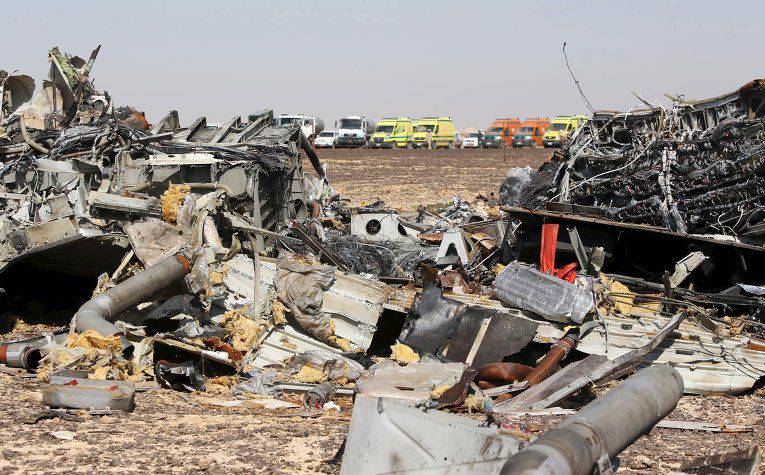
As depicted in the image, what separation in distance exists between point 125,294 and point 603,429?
5428 mm

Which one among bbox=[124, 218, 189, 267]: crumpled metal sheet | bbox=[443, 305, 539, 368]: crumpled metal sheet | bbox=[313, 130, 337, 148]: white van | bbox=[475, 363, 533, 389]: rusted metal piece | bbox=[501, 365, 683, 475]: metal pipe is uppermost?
bbox=[313, 130, 337, 148]: white van

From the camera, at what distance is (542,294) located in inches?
368

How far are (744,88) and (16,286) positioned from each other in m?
10.2

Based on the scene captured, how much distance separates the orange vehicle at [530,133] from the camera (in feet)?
160

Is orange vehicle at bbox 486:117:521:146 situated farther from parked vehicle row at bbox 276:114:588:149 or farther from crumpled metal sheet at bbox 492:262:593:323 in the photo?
crumpled metal sheet at bbox 492:262:593:323

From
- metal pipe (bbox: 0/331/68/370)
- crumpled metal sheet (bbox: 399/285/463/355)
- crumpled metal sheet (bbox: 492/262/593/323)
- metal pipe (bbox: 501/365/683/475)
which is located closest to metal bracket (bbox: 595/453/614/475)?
metal pipe (bbox: 501/365/683/475)

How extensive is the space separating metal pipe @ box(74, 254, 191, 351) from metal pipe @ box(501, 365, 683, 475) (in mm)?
4910

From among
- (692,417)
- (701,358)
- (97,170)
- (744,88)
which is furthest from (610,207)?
(97,170)

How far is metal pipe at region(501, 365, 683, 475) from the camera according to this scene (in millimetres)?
4234

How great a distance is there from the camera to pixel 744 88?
11.2 meters

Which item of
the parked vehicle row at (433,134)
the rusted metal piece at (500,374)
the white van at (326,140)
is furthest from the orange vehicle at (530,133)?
the rusted metal piece at (500,374)

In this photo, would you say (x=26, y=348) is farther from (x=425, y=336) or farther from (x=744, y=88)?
(x=744, y=88)

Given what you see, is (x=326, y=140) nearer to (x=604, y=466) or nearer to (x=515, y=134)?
(x=515, y=134)

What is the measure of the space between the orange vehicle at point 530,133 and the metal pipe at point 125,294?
4191cm
